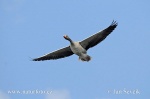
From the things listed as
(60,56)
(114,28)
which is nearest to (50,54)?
(60,56)

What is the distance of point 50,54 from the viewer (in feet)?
141

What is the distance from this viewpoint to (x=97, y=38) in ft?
137

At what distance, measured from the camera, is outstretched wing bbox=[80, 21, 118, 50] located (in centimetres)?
4166

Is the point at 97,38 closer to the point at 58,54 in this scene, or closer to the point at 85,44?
the point at 85,44

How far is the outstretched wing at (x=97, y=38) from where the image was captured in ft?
137

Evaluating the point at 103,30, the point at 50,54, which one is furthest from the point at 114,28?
the point at 50,54

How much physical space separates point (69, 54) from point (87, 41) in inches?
52.4

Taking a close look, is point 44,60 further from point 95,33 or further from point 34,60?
point 95,33

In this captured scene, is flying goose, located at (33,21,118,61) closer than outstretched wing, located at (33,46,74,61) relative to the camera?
Yes

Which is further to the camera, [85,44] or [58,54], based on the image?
[58,54]

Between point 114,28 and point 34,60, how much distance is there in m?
4.41

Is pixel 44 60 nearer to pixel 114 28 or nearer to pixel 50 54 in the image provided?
pixel 50 54

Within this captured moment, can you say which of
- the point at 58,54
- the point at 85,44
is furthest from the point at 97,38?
the point at 58,54

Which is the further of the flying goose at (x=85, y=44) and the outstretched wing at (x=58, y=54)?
the outstretched wing at (x=58, y=54)
